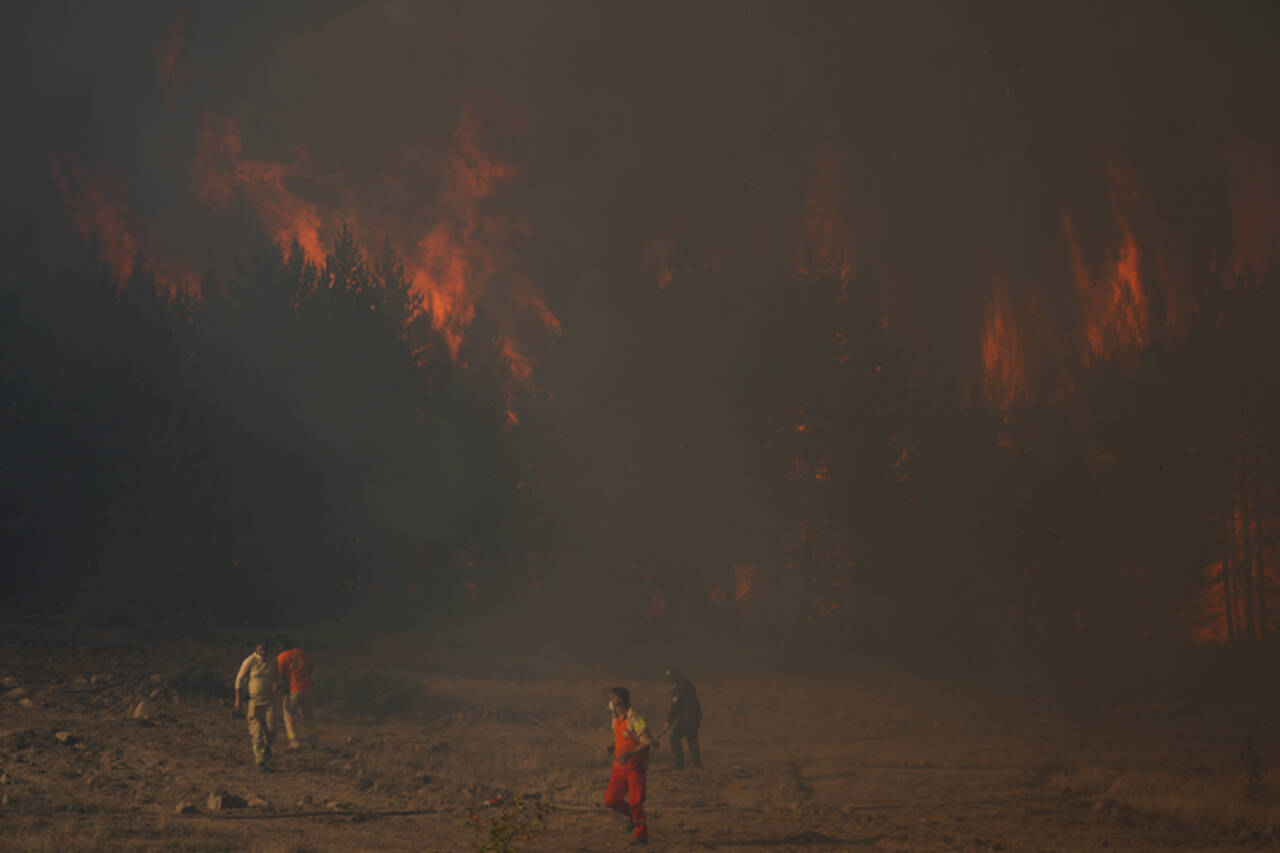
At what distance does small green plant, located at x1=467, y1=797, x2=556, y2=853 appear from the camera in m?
8.61

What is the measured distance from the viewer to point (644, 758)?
38.7 feet

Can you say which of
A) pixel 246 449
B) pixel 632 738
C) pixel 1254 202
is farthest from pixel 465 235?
pixel 632 738

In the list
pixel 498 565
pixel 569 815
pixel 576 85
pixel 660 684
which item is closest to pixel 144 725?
pixel 569 815

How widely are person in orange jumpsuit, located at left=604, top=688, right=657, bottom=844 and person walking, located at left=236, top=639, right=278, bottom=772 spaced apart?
6.38m

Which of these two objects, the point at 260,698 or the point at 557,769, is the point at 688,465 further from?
the point at 260,698

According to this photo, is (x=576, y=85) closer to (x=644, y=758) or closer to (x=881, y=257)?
(x=881, y=257)

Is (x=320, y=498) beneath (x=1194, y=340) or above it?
beneath

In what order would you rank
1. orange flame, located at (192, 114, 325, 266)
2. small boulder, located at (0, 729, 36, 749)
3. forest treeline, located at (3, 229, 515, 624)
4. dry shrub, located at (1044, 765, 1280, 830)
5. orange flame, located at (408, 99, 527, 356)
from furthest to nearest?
1. orange flame, located at (192, 114, 325, 266)
2. orange flame, located at (408, 99, 527, 356)
3. forest treeline, located at (3, 229, 515, 624)
4. small boulder, located at (0, 729, 36, 749)
5. dry shrub, located at (1044, 765, 1280, 830)

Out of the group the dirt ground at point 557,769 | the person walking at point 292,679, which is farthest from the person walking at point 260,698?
the person walking at point 292,679

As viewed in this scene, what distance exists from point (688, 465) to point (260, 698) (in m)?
24.7

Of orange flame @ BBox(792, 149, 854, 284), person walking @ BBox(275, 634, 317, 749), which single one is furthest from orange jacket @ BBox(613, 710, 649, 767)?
orange flame @ BBox(792, 149, 854, 284)

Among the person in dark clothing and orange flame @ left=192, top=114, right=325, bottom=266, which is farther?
orange flame @ left=192, top=114, right=325, bottom=266

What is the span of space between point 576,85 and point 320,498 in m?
73.4

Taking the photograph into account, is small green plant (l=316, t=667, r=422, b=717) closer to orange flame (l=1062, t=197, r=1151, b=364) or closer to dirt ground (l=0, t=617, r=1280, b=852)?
dirt ground (l=0, t=617, r=1280, b=852)
